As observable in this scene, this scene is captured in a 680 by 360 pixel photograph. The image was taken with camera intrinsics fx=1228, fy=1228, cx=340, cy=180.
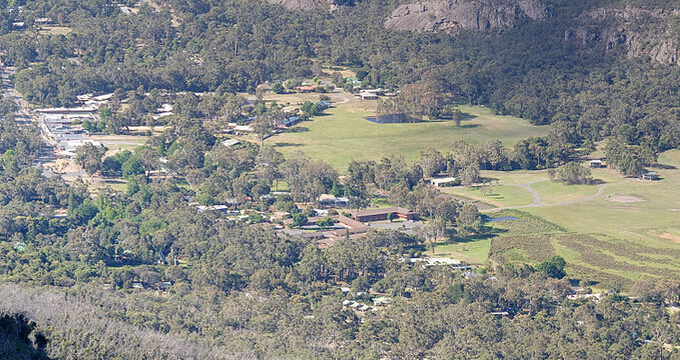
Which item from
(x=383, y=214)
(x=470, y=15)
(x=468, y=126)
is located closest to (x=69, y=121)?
(x=468, y=126)

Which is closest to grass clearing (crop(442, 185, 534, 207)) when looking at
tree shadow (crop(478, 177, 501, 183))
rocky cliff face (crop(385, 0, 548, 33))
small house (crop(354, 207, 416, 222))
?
tree shadow (crop(478, 177, 501, 183))

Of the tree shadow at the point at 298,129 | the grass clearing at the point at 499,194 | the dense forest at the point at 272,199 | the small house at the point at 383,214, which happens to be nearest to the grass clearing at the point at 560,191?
the grass clearing at the point at 499,194

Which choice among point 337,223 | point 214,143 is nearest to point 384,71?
point 214,143

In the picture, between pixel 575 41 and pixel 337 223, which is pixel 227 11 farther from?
pixel 337 223

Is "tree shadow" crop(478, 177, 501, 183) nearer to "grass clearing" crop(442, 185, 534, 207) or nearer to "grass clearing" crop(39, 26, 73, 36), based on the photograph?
"grass clearing" crop(442, 185, 534, 207)

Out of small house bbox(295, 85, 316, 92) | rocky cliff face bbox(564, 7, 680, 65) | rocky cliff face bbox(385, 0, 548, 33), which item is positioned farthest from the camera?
rocky cliff face bbox(385, 0, 548, 33)

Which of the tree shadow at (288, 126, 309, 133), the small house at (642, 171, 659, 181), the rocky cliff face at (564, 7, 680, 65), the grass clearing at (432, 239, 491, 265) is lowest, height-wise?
the grass clearing at (432, 239, 491, 265)
